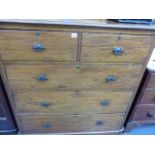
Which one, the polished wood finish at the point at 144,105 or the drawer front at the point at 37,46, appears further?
the polished wood finish at the point at 144,105

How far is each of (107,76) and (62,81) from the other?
302mm

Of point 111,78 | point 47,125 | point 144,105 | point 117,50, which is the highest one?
point 117,50

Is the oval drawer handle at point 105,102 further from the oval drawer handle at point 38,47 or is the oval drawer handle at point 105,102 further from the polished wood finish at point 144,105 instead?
the oval drawer handle at point 38,47

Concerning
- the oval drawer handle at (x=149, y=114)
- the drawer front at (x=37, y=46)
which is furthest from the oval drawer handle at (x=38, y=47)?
the oval drawer handle at (x=149, y=114)

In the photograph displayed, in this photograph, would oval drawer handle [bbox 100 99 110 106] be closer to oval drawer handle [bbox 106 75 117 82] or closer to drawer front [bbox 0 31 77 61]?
oval drawer handle [bbox 106 75 117 82]

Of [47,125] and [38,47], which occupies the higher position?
[38,47]

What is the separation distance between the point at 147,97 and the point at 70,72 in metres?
0.70

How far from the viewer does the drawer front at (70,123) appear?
122cm

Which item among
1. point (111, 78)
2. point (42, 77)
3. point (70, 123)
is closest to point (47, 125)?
point (70, 123)

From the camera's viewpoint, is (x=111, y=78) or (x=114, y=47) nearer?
(x=114, y=47)

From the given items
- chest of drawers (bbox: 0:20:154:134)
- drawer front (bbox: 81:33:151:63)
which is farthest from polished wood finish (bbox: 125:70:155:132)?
drawer front (bbox: 81:33:151:63)

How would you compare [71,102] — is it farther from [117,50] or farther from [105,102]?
[117,50]

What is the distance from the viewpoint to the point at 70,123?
A: 1268 millimetres
